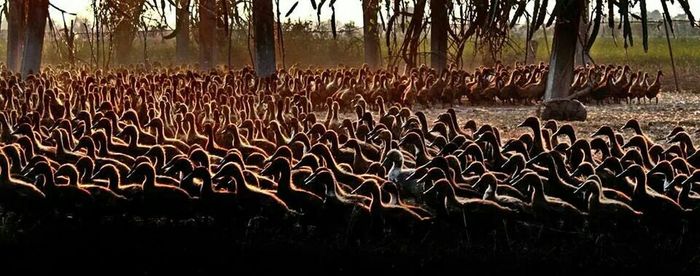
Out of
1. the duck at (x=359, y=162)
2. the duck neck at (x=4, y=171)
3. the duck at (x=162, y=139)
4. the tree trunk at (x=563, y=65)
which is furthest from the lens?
the tree trunk at (x=563, y=65)

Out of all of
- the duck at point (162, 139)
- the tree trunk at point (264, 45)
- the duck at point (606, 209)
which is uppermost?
the tree trunk at point (264, 45)

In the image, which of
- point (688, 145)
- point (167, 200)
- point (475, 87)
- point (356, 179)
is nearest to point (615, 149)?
point (688, 145)

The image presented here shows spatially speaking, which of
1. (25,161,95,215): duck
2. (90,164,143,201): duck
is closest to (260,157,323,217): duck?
(90,164,143,201): duck

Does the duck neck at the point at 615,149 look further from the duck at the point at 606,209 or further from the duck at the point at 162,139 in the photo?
the duck at the point at 162,139

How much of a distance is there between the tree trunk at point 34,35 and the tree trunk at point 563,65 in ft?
28.0

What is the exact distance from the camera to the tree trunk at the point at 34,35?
2095cm

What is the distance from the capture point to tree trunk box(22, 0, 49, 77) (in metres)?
21.0

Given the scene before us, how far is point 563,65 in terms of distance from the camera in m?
19.7

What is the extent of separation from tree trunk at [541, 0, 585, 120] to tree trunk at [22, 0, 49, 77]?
28.0 feet

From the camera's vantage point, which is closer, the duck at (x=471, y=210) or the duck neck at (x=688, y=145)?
the duck at (x=471, y=210)

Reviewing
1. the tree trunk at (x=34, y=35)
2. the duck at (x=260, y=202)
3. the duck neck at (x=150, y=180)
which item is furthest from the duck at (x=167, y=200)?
the tree trunk at (x=34, y=35)

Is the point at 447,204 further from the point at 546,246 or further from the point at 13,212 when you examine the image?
the point at 13,212

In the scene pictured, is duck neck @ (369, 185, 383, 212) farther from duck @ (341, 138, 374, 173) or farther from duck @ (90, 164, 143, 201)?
duck @ (341, 138, 374, 173)

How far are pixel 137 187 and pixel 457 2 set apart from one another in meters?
6.59
